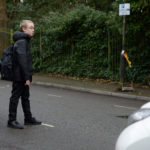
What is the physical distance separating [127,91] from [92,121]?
5511mm

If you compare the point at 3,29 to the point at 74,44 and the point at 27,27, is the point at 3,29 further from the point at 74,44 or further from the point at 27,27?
the point at 27,27

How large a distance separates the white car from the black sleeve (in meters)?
3.16

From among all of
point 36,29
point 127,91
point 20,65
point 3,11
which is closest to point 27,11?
point 3,11

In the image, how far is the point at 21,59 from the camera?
6328mm

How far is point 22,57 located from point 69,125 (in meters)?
1.60

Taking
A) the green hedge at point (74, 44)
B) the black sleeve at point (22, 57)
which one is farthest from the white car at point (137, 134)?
the green hedge at point (74, 44)

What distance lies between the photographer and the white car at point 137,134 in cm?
313

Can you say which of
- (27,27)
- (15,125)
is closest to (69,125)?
(15,125)

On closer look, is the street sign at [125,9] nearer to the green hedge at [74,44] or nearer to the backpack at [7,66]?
the green hedge at [74,44]

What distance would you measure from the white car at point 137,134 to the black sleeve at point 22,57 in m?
3.16

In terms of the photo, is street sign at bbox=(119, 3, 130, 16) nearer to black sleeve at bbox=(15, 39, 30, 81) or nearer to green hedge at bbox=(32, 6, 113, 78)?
green hedge at bbox=(32, 6, 113, 78)

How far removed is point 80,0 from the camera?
1137 inches

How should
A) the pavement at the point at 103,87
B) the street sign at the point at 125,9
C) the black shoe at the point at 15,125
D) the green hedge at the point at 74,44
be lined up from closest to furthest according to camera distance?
the black shoe at the point at 15,125 < the pavement at the point at 103,87 < the street sign at the point at 125,9 < the green hedge at the point at 74,44

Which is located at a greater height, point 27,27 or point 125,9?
point 125,9
